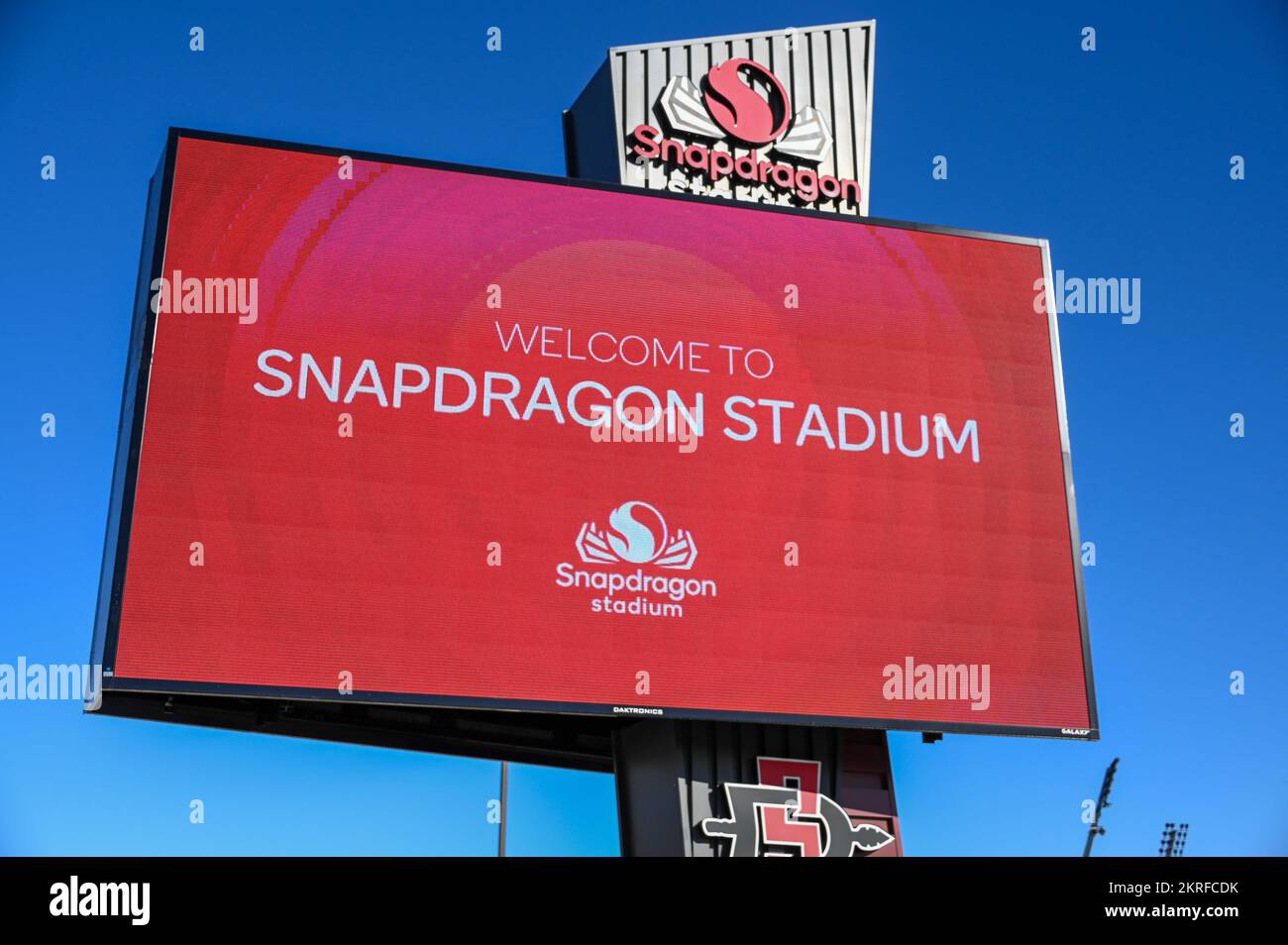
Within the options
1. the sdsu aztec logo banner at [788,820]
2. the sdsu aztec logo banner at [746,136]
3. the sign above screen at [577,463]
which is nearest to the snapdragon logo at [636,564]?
the sign above screen at [577,463]

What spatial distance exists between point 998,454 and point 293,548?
243 inches

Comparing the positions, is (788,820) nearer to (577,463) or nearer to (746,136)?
(577,463)

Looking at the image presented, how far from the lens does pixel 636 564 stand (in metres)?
12.1

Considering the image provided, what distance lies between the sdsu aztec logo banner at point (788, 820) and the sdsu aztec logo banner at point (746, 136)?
578 centimetres

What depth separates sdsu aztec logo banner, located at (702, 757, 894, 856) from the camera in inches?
475

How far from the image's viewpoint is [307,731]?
12086mm

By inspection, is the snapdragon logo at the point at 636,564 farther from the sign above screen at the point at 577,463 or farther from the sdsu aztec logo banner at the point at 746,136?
the sdsu aztec logo banner at the point at 746,136

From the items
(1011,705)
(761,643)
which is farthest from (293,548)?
(1011,705)

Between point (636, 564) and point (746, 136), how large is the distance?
5.12 metres

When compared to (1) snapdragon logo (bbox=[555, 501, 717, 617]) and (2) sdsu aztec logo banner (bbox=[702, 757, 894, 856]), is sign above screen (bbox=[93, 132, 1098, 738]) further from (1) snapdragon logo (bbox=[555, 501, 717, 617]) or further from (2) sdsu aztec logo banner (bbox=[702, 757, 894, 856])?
(2) sdsu aztec logo banner (bbox=[702, 757, 894, 856])

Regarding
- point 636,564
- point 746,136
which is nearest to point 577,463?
point 636,564

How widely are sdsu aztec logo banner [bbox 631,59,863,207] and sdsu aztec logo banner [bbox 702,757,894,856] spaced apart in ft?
19.0
